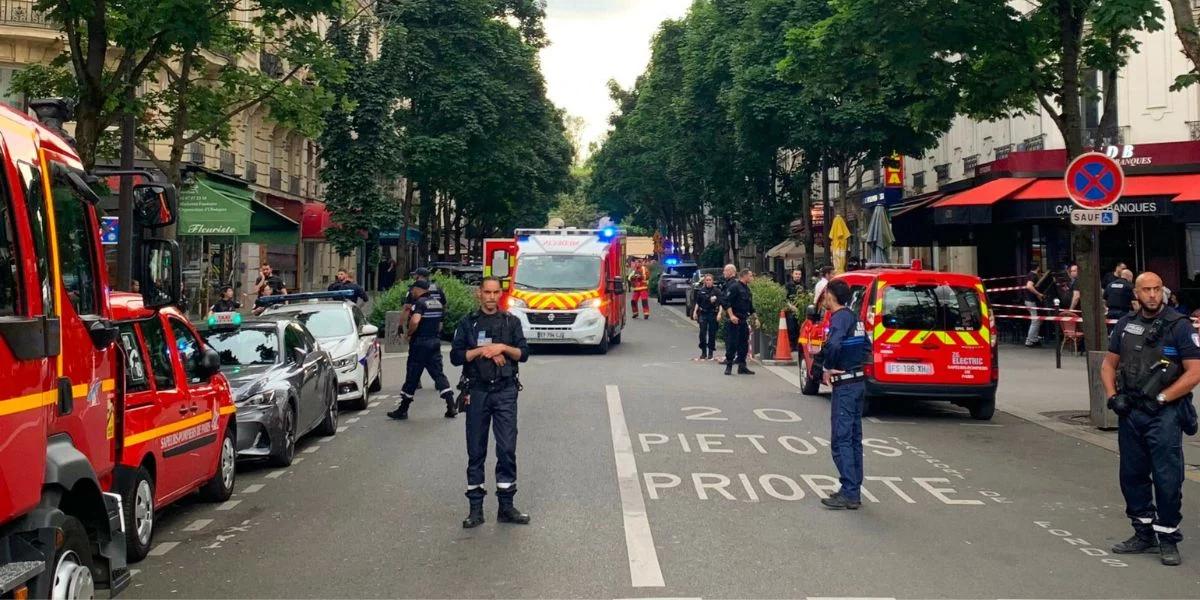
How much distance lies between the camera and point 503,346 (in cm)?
847

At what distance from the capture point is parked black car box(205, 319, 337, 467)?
1092 cm

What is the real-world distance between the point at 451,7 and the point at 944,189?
780 inches

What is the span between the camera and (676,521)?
8453 millimetres

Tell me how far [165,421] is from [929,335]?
9470 mm

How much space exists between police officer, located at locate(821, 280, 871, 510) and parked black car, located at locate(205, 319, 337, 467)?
510 cm

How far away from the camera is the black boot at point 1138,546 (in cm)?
762

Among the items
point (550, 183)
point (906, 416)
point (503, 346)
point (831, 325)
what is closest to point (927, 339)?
point (906, 416)

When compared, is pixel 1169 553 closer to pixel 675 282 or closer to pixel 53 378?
pixel 53 378

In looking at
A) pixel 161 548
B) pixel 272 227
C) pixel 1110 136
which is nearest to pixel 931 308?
pixel 161 548

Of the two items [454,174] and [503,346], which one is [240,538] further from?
[454,174]

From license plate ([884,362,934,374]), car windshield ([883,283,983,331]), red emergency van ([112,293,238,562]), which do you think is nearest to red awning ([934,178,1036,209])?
car windshield ([883,283,983,331])

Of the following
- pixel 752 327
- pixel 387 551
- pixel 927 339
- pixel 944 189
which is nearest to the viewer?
pixel 387 551

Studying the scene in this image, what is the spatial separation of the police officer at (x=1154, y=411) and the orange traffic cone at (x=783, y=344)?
14.9m

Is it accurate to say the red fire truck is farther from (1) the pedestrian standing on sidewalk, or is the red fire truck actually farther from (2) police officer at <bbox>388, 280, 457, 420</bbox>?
(1) the pedestrian standing on sidewalk
